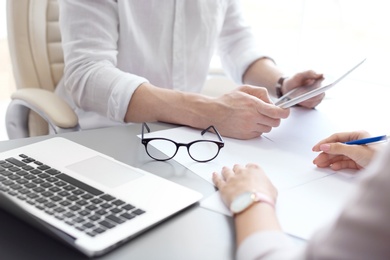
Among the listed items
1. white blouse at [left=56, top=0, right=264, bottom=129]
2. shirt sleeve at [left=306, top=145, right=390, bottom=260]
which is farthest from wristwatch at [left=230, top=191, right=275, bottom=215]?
white blouse at [left=56, top=0, right=264, bottom=129]

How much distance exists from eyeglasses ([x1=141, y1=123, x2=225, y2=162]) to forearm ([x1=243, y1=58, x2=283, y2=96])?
0.49 meters

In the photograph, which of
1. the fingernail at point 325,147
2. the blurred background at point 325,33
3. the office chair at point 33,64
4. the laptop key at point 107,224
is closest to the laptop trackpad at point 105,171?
the laptop key at point 107,224

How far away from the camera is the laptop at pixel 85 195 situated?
56 cm

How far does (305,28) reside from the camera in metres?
2.30

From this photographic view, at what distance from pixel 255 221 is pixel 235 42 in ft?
3.38

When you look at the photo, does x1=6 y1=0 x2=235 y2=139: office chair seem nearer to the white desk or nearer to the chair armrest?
the chair armrest

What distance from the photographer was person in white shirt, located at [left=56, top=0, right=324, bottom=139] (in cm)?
100

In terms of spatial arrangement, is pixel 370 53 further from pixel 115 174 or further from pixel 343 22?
pixel 115 174

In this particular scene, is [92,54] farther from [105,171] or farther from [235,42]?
[235,42]

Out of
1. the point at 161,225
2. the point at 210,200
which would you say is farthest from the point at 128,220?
the point at 210,200

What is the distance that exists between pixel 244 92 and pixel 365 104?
49 centimetres

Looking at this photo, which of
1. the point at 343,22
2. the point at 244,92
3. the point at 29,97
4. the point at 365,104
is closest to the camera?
the point at 244,92

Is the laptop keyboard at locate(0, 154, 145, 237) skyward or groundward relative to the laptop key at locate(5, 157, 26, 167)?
skyward

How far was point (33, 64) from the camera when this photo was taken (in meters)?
1.35
